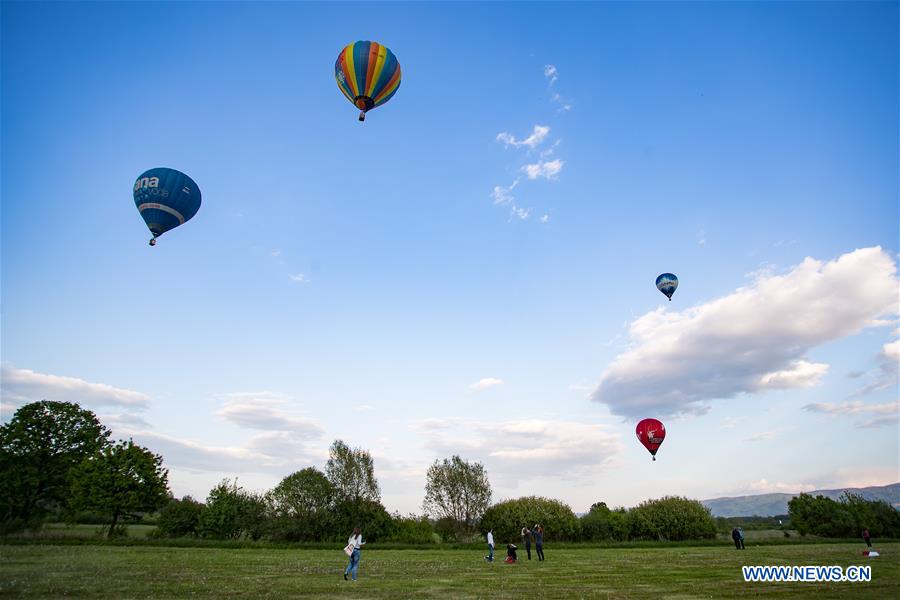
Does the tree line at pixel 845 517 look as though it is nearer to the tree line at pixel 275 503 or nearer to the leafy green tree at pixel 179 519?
the tree line at pixel 275 503

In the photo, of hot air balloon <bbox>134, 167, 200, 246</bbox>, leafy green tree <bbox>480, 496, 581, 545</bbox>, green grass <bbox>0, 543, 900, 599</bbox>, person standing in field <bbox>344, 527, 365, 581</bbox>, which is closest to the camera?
green grass <bbox>0, 543, 900, 599</bbox>

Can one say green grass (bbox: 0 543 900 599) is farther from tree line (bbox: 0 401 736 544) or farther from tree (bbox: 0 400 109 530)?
tree (bbox: 0 400 109 530)

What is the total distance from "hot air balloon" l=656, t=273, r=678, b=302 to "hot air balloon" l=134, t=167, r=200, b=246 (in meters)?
44.4

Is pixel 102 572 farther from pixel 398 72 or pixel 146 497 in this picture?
pixel 146 497

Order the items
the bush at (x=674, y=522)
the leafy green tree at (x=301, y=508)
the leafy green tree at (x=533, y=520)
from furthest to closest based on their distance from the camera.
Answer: the bush at (x=674, y=522) → the leafy green tree at (x=533, y=520) → the leafy green tree at (x=301, y=508)

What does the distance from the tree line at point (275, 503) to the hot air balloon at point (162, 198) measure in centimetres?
3396

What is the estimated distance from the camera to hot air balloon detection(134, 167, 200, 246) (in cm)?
3102

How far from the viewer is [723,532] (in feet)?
242

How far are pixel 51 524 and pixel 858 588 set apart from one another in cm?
8072

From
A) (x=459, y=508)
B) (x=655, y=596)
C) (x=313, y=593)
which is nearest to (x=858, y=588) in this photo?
(x=655, y=596)

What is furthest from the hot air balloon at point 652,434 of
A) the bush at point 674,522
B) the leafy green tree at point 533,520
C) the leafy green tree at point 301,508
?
the leafy green tree at point 301,508

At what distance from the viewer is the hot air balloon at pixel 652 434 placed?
44.6 meters

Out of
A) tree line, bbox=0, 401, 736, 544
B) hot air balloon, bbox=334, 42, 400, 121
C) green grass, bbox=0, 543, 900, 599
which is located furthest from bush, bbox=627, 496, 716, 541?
hot air balloon, bbox=334, 42, 400, 121

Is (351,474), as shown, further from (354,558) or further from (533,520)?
(354,558)
